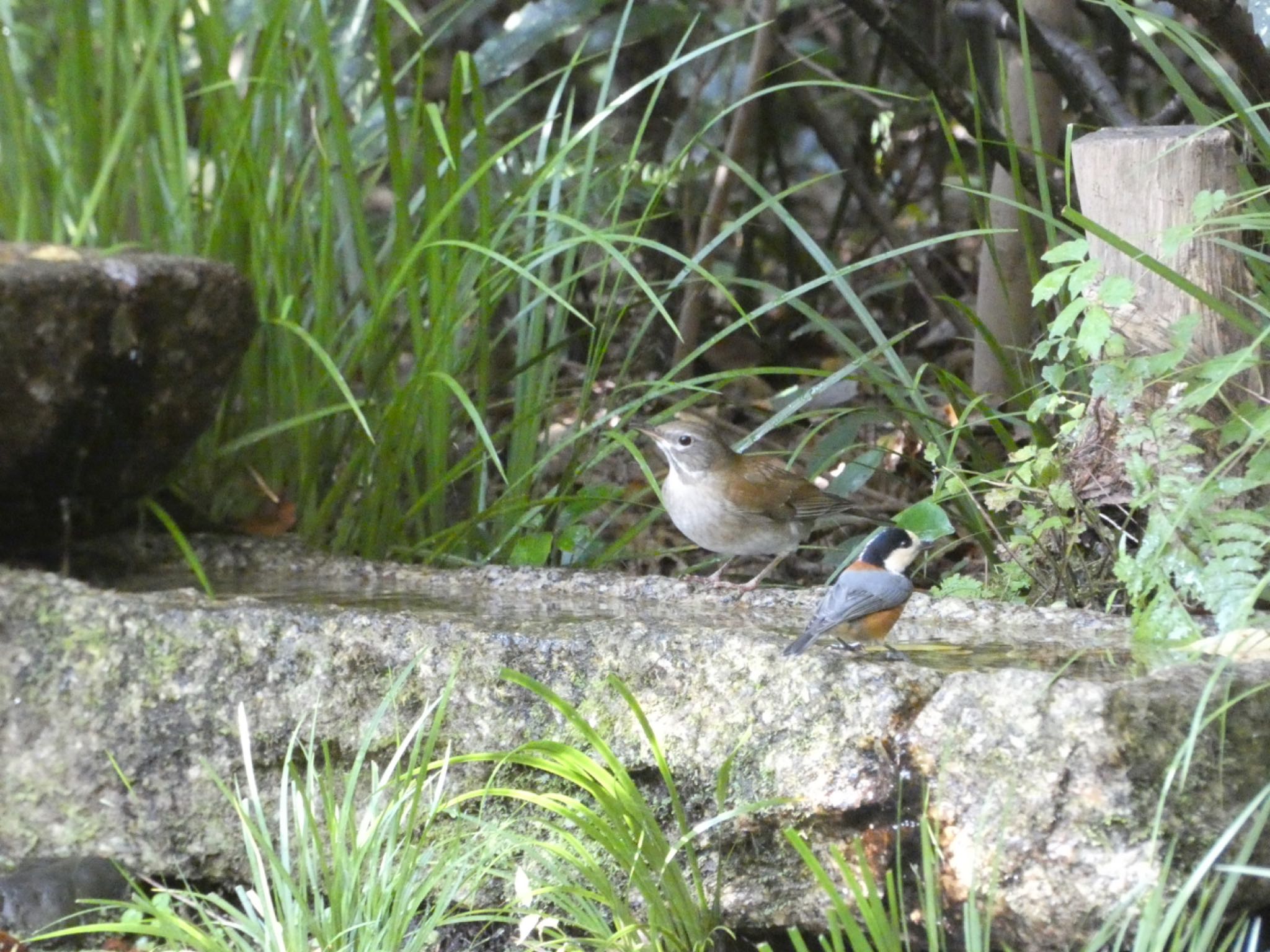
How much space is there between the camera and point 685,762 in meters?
2.94

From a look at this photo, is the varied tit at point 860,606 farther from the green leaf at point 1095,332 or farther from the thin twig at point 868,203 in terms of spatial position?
the thin twig at point 868,203

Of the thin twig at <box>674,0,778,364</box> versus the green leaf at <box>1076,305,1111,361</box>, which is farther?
the thin twig at <box>674,0,778,364</box>

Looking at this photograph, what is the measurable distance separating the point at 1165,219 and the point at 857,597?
1238mm

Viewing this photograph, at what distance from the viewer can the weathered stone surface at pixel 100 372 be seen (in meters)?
3.82

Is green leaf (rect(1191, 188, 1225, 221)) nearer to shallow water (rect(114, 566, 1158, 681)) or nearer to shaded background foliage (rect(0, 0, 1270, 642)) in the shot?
shaded background foliage (rect(0, 0, 1270, 642))

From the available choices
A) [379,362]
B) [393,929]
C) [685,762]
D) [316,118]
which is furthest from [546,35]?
[393,929]

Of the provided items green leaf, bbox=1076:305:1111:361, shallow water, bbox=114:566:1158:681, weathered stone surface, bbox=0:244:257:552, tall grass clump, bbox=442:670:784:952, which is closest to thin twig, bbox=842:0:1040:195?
green leaf, bbox=1076:305:1111:361

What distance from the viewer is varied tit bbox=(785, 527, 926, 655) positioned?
3.14 metres

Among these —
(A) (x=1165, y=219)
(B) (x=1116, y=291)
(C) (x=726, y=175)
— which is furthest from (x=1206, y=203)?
(C) (x=726, y=175)

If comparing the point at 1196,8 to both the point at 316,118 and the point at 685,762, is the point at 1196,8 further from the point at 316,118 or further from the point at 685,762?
the point at 316,118

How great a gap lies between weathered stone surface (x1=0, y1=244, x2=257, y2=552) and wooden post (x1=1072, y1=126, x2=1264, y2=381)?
2362 mm

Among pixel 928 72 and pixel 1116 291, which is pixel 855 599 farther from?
pixel 928 72

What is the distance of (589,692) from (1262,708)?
1.25 metres

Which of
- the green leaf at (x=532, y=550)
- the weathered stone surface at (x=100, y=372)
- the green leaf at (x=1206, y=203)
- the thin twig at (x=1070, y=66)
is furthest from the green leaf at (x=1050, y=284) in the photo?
the weathered stone surface at (x=100, y=372)
